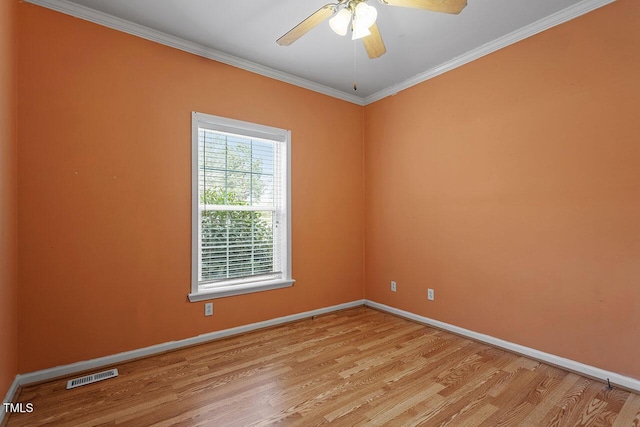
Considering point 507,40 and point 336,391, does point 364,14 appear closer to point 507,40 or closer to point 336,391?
point 507,40

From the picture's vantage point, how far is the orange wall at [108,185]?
2.22 metres

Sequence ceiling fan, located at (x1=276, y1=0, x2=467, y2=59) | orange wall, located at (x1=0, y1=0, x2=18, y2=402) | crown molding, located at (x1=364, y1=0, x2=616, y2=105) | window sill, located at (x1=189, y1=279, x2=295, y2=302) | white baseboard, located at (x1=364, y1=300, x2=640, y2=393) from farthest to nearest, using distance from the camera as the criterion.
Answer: window sill, located at (x1=189, y1=279, x2=295, y2=302)
crown molding, located at (x1=364, y1=0, x2=616, y2=105)
white baseboard, located at (x1=364, y1=300, x2=640, y2=393)
orange wall, located at (x1=0, y1=0, x2=18, y2=402)
ceiling fan, located at (x1=276, y1=0, x2=467, y2=59)

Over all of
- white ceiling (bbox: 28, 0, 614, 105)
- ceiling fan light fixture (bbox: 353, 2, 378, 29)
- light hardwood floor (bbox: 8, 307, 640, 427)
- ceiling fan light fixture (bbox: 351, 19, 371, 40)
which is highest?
white ceiling (bbox: 28, 0, 614, 105)

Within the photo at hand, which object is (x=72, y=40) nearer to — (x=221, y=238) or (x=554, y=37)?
(x=221, y=238)

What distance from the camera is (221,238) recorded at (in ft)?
10.1

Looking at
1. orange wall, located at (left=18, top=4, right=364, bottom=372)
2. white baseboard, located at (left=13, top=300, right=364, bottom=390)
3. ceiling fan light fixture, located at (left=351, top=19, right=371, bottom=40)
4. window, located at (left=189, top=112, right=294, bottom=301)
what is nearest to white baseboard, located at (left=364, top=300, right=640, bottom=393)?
white baseboard, located at (left=13, top=300, right=364, bottom=390)

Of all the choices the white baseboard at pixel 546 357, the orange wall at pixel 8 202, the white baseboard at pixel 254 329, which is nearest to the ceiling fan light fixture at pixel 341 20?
the orange wall at pixel 8 202

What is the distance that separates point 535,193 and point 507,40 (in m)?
1.34

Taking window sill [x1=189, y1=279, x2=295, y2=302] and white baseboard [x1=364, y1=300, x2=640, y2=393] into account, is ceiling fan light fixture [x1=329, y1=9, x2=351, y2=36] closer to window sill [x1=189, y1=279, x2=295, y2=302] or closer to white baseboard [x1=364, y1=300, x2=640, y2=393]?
window sill [x1=189, y1=279, x2=295, y2=302]

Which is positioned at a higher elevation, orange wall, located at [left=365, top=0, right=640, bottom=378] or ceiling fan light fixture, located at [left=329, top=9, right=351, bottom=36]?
ceiling fan light fixture, located at [left=329, top=9, right=351, bottom=36]

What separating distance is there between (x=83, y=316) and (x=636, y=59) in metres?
4.32

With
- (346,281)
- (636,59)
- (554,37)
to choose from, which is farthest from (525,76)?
(346,281)

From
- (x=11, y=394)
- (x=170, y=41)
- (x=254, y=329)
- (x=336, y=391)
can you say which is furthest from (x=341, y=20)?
(x=11, y=394)

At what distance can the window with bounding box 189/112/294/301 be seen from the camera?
2.94m
